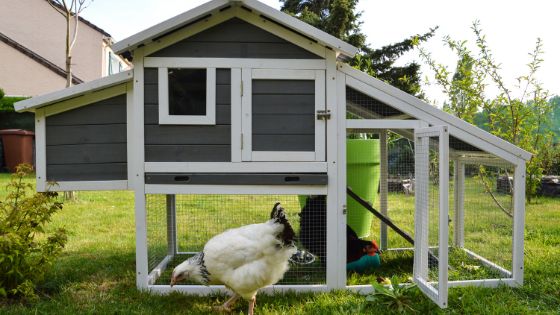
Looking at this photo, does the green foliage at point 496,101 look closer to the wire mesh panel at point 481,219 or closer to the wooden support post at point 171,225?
the wire mesh panel at point 481,219

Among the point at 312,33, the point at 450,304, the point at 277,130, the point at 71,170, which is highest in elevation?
the point at 312,33

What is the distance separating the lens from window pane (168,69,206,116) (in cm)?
384

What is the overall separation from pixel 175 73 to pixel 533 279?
3781mm

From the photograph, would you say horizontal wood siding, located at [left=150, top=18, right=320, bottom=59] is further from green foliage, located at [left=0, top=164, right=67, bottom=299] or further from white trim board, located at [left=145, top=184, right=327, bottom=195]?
green foliage, located at [left=0, top=164, right=67, bottom=299]

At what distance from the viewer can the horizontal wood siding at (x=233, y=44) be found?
3.85 m

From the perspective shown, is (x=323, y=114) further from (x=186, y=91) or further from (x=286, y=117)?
(x=186, y=91)

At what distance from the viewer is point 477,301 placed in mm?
3541

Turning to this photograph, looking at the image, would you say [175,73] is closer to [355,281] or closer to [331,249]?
[331,249]

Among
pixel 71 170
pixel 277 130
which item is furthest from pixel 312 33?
pixel 71 170

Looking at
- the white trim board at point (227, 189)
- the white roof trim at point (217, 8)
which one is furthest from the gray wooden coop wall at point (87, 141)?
the white roof trim at point (217, 8)

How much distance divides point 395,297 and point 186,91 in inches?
96.1

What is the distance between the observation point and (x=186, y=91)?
3.85 metres

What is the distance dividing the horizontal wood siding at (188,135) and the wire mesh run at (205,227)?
0.56m

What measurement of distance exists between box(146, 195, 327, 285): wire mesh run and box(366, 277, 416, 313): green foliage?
0.78 meters
